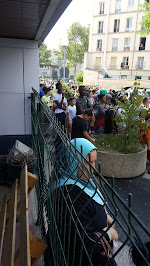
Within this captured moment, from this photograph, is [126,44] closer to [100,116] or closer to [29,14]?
[100,116]

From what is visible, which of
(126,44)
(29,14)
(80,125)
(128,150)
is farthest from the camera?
(126,44)

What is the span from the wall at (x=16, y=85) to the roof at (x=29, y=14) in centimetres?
72

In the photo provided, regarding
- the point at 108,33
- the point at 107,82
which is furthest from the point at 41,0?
the point at 108,33

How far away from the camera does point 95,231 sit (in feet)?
5.27

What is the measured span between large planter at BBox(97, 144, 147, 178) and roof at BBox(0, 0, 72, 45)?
270 cm

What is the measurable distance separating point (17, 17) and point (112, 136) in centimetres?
363

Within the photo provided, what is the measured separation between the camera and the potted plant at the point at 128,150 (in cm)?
464

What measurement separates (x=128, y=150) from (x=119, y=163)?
0.44 m

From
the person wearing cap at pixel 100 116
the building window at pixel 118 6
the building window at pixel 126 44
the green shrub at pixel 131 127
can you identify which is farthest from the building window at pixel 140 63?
the green shrub at pixel 131 127

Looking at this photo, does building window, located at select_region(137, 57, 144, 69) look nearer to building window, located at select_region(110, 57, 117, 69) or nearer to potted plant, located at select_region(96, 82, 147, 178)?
building window, located at select_region(110, 57, 117, 69)

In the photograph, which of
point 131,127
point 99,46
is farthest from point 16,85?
point 99,46

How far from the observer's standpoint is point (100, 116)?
231 inches

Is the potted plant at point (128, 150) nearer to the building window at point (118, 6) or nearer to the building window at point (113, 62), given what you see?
the building window at point (113, 62)

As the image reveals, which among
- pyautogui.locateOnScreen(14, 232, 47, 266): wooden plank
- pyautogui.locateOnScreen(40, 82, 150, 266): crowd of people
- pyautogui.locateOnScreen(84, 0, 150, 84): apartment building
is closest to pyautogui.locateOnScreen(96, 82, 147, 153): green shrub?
pyautogui.locateOnScreen(40, 82, 150, 266): crowd of people
